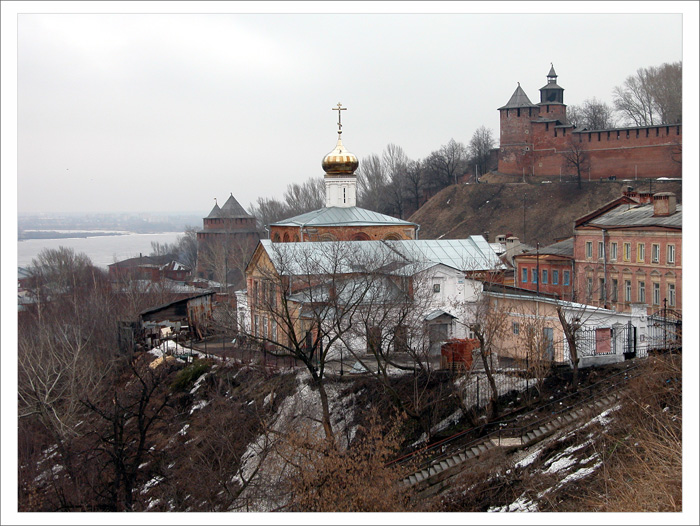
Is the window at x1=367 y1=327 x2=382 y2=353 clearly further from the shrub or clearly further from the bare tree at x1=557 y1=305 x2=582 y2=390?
the shrub

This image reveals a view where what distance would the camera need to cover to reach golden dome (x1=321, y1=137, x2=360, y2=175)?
2472cm

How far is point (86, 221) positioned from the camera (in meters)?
23.2

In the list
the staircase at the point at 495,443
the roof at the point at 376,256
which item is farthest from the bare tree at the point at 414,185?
the staircase at the point at 495,443

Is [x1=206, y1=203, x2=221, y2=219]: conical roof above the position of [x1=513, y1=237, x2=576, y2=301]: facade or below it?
above

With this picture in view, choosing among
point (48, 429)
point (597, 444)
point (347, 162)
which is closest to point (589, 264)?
point (347, 162)

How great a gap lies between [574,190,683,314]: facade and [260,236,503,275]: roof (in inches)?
83.9

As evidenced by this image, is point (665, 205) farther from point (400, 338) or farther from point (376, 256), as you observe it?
point (400, 338)

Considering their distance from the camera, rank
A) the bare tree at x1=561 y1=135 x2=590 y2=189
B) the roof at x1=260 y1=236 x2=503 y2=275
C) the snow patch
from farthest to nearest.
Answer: the bare tree at x1=561 y1=135 x2=590 y2=189, the snow patch, the roof at x1=260 y1=236 x2=503 y2=275

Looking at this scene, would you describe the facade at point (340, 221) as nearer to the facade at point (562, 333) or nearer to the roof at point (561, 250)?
the roof at point (561, 250)

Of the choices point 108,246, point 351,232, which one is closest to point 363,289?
point 351,232

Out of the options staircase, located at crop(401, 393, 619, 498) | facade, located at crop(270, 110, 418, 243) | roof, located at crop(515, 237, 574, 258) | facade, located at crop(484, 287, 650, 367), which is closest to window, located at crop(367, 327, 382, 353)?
facade, located at crop(484, 287, 650, 367)

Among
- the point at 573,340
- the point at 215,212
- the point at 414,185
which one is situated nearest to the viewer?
the point at 573,340

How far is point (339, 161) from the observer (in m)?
24.7

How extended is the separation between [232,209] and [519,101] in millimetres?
19316
